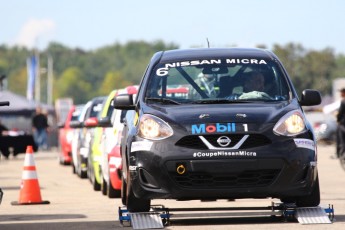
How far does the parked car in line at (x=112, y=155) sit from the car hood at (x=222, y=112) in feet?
16.3

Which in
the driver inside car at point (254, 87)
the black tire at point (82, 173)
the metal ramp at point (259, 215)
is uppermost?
the driver inside car at point (254, 87)

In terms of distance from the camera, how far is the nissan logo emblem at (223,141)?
13.2 m

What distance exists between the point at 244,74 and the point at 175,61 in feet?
2.57

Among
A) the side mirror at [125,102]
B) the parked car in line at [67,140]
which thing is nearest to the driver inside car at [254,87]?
the side mirror at [125,102]

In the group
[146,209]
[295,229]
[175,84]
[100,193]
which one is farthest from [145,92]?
[100,193]

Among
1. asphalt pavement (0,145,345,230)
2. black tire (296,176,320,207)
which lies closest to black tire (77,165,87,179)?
asphalt pavement (0,145,345,230)

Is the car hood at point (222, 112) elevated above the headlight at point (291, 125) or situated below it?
above

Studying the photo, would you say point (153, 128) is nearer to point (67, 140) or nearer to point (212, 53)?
point (212, 53)

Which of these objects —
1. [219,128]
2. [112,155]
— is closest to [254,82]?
[219,128]

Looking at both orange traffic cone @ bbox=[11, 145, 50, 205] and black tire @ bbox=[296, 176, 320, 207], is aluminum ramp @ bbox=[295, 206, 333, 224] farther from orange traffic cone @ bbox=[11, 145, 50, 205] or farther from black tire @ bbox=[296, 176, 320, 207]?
orange traffic cone @ bbox=[11, 145, 50, 205]

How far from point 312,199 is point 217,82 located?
161 cm

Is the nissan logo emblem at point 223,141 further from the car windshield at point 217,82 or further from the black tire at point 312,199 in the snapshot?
the black tire at point 312,199

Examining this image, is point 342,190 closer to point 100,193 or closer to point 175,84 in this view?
point 100,193

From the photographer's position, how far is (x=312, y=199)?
45.2ft
